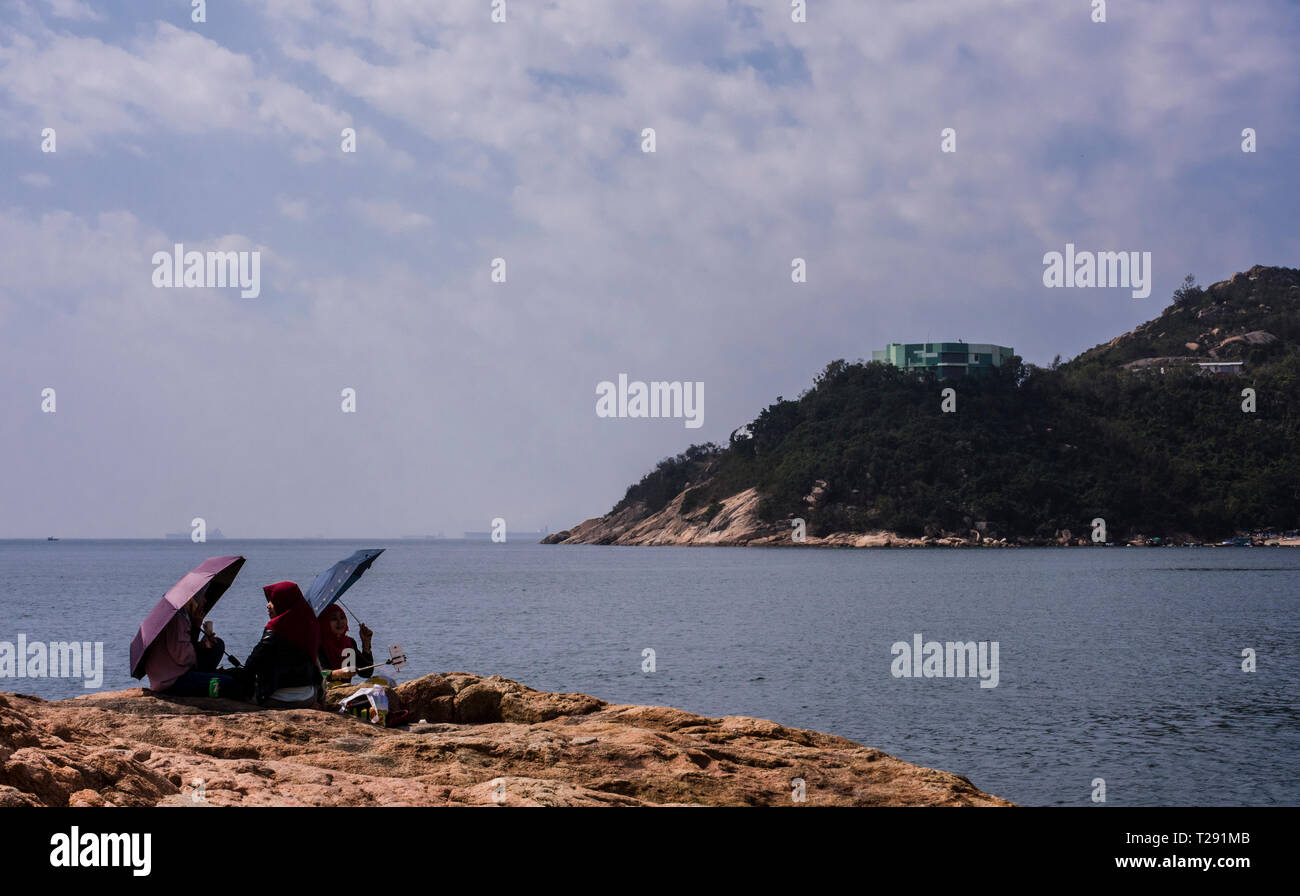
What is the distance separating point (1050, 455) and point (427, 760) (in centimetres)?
15548

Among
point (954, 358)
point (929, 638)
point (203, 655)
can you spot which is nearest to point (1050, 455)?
point (954, 358)

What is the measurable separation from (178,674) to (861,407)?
163077mm

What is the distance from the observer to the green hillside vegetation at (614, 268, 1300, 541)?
492 feet

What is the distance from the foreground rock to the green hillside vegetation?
5675 inches

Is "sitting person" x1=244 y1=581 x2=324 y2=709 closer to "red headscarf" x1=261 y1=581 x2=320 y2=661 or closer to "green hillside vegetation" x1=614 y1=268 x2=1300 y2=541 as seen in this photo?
"red headscarf" x1=261 y1=581 x2=320 y2=661

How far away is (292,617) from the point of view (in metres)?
13.1

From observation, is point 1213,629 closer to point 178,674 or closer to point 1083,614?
point 1083,614

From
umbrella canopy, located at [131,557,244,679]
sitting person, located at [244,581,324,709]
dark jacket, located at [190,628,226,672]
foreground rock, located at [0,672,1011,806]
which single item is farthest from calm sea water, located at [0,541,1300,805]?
umbrella canopy, located at [131,557,244,679]

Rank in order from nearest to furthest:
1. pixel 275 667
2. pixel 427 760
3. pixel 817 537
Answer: pixel 427 760 → pixel 275 667 → pixel 817 537

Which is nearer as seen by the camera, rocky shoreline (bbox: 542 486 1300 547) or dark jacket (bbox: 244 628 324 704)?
dark jacket (bbox: 244 628 324 704)

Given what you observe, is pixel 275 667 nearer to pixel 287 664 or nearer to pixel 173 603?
pixel 287 664

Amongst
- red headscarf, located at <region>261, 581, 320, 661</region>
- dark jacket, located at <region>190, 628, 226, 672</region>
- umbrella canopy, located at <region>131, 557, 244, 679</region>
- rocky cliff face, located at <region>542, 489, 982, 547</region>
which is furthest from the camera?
rocky cliff face, located at <region>542, 489, 982, 547</region>
